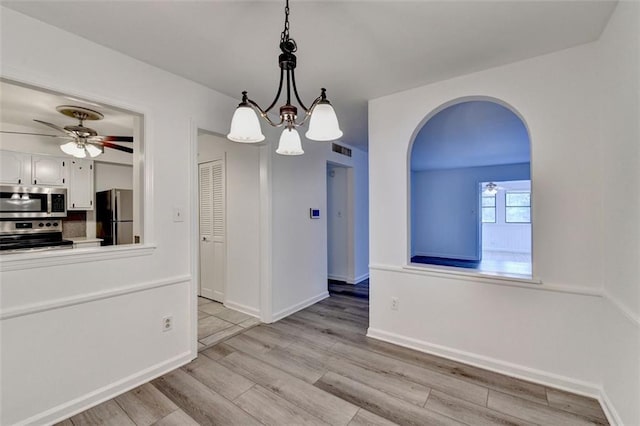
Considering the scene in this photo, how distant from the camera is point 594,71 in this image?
1.95 meters

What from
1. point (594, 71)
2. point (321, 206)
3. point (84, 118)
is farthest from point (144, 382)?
point (594, 71)

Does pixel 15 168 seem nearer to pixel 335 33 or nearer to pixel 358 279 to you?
pixel 335 33

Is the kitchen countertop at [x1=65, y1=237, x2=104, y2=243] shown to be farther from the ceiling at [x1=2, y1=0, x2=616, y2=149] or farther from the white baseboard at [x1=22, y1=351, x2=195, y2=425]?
the ceiling at [x1=2, y1=0, x2=616, y2=149]

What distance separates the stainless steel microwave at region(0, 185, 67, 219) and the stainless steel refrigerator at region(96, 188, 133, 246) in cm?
50

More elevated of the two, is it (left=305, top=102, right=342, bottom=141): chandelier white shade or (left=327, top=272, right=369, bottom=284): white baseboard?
(left=305, top=102, right=342, bottom=141): chandelier white shade

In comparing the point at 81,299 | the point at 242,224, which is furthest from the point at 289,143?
the point at 242,224

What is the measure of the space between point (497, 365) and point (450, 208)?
6283 millimetres

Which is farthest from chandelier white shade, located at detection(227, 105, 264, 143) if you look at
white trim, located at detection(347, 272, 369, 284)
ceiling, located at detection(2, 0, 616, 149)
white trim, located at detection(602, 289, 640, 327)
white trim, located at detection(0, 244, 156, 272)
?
white trim, located at detection(347, 272, 369, 284)

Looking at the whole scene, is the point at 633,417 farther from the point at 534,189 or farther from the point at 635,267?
the point at 534,189

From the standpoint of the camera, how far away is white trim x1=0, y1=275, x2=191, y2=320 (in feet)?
5.29

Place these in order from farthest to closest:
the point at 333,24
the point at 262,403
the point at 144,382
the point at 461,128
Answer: the point at 461,128
the point at 144,382
the point at 262,403
the point at 333,24

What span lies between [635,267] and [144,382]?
3.41m

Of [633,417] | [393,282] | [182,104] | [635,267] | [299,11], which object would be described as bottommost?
[633,417]

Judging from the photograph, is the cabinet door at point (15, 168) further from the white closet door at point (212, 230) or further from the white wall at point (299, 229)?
the white wall at point (299, 229)
